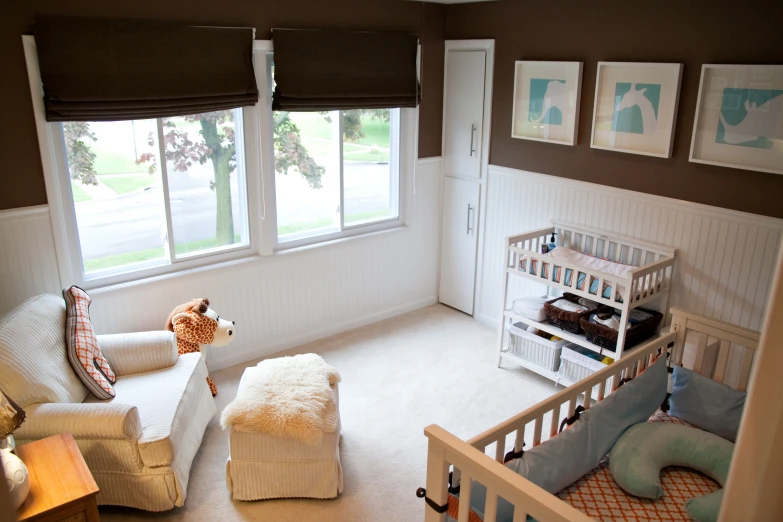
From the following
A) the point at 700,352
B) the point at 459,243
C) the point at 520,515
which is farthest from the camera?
the point at 459,243

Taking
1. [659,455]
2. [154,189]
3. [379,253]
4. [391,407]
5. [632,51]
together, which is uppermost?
[632,51]

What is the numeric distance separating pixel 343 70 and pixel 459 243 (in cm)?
158

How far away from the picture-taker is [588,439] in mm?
2264

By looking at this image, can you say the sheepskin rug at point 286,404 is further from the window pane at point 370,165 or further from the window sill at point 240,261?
the window pane at point 370,165

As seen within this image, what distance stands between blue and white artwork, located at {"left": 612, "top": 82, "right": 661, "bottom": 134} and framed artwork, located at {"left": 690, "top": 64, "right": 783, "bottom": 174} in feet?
0.77

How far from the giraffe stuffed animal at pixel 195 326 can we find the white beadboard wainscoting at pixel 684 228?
2.06 meters

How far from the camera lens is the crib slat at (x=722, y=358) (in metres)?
2.66

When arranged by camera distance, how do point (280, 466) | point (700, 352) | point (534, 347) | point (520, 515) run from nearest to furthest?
point (520, 515) < point (280, 466) < point (700, 352) < point (534, 347)

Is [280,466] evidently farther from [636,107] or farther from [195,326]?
[636,107]

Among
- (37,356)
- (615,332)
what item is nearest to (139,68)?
(37,356)

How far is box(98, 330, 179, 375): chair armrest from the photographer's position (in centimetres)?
284

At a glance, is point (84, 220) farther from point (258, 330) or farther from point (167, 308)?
point (258, 330)

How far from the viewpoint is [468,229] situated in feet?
→ 14.6

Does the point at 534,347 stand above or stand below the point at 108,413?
below
